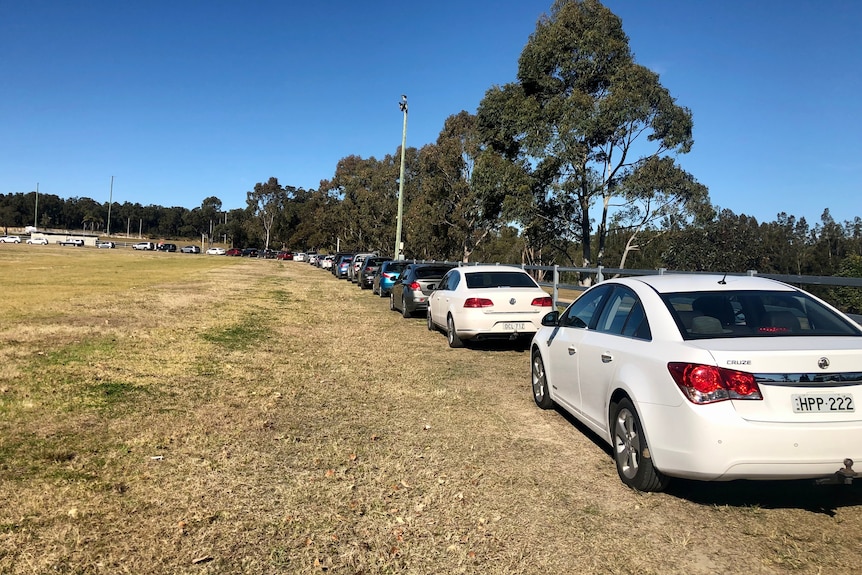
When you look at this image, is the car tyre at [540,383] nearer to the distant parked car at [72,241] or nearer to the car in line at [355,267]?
the car in line at [355,267]

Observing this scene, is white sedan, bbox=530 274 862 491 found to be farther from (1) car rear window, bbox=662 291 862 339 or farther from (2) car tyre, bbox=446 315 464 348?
(2) car tyre, bbox=446 315 464 348

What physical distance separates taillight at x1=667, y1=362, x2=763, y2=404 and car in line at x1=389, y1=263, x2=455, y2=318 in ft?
40.1

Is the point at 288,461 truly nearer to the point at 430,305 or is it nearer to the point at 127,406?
the point at 127,406

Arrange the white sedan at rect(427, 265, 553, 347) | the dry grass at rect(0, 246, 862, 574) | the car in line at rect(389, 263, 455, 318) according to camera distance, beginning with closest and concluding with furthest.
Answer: the dry grass at rect(0, 246, 862, 574)
the white sedan at rect(427, 265, 553, 347)
the car in line at rect(389, 263, 455, 318)

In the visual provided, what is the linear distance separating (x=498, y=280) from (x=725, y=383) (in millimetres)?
7637

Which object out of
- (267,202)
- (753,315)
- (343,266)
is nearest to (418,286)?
(753,315)

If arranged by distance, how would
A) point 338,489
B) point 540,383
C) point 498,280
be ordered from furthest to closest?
point 498,280, point 540,383, point 338,489

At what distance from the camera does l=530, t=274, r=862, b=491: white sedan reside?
3568 millimetres

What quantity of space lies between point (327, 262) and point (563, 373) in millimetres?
56647

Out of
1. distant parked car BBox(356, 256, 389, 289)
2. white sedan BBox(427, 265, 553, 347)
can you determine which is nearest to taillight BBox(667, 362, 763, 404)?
white sedan BBox(427, 265, 553, 347)

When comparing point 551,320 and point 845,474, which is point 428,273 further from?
point 845,474

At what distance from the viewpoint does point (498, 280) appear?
36.8 ft

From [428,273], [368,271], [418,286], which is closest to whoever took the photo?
[418,286]

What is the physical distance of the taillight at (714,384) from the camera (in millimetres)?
3617
